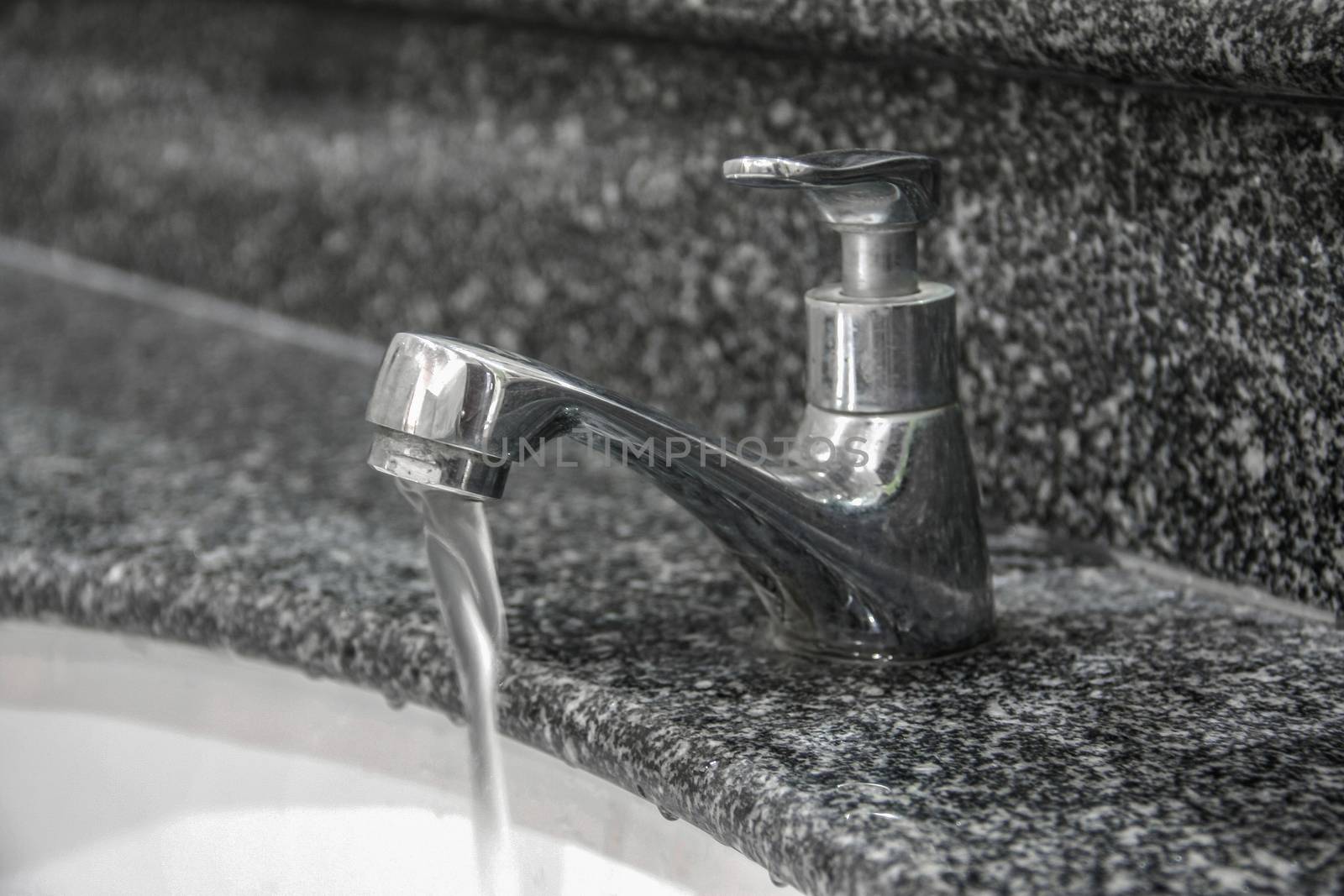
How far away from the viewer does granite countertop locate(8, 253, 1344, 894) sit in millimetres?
448

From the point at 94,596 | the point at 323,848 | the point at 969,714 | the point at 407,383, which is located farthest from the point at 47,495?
the point at 969,714

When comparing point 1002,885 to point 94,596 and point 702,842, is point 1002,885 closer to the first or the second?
point 702,842

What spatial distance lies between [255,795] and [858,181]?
1.25 feet

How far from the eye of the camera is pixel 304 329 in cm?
100

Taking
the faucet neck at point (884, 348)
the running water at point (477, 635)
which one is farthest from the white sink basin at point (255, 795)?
the faucet neck at point (884, 348)

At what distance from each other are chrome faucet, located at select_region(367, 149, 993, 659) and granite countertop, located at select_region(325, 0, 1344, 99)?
96 mm

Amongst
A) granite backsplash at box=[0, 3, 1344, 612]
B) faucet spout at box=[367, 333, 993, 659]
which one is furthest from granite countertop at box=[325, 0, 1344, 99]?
faucet spout at box=[367, 333, 993, 659]

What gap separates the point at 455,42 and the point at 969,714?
1.71 ft

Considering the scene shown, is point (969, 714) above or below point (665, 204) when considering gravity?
below

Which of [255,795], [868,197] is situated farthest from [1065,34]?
[255,795]

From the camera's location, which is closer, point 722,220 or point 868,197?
point 868,197

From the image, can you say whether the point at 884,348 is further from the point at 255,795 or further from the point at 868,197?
the point at 255,795

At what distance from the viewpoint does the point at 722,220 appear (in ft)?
2.43

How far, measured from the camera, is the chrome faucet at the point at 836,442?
47cm
